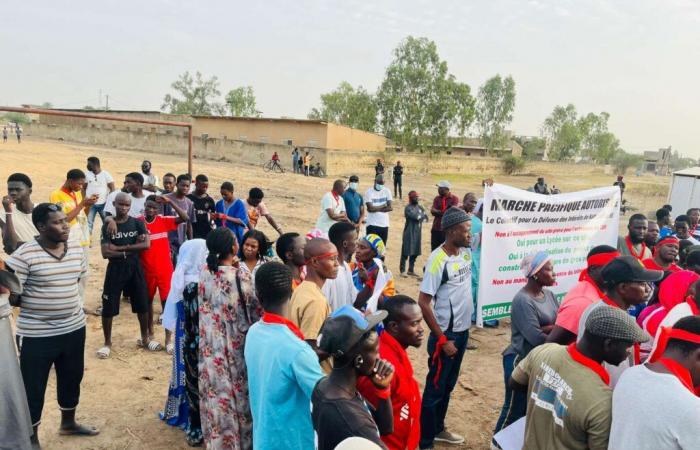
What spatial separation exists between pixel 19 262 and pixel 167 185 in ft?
14.4

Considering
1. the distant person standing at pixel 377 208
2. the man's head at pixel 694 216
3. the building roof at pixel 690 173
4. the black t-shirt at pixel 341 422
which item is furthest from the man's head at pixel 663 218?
the black t-shirt at pixel 341 422

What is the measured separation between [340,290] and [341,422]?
189 cm

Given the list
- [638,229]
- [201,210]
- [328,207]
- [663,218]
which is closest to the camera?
[638,229]

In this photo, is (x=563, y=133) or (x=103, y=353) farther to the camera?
(x=563, y=133)

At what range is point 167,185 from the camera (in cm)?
757

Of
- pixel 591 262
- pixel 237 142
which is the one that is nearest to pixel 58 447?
pixel 591 262

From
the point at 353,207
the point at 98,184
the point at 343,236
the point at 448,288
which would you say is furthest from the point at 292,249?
the point at 98,184

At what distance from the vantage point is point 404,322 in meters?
2.57

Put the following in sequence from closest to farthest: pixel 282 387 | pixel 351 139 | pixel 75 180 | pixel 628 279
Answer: pixel 282 387 < pixel 628 279 < pixel 75 180 < pixel 351 139

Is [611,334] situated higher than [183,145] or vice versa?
[183,145]

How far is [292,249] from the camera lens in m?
3.82

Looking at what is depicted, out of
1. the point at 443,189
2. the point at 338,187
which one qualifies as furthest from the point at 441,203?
the point at 338,187

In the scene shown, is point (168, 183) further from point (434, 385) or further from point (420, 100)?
point (420, 100)

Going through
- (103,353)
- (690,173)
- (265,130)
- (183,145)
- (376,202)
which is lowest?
(103,353)
